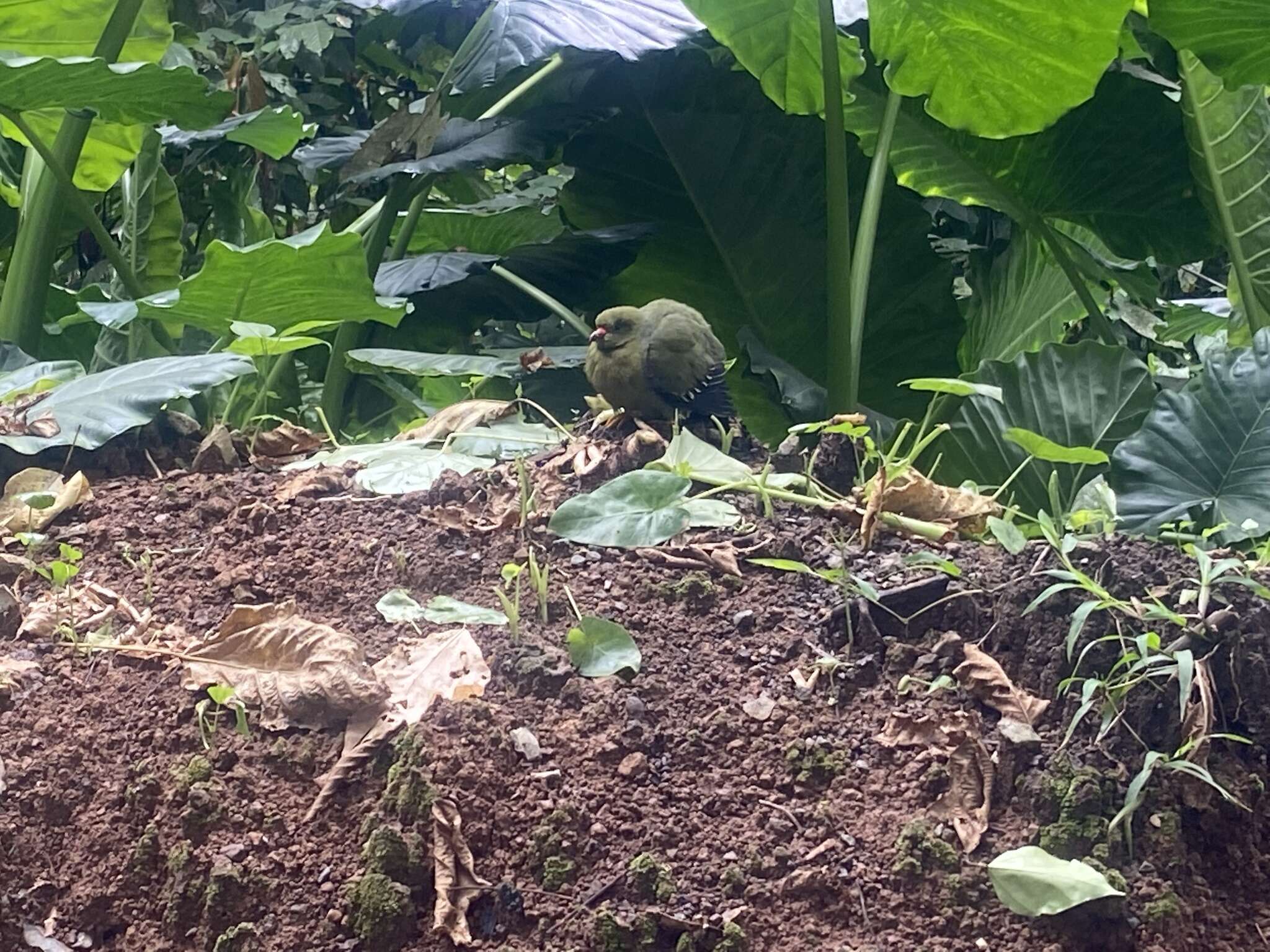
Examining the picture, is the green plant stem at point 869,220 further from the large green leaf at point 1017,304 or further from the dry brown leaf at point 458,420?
the dry brown leaf at point 458,420

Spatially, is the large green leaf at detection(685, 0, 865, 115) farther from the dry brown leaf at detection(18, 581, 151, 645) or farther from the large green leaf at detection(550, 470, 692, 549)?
the dry brown leaf at detection(18, 581, 151, 645)

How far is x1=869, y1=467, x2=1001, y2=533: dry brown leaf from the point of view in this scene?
1227 millimetres

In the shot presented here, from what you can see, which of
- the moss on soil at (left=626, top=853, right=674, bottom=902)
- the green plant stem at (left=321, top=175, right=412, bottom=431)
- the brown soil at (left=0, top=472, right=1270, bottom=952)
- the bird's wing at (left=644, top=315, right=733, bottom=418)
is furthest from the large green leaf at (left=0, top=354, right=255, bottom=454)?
the moss on soil at (left=626, top=853, right=674, bottom=902)

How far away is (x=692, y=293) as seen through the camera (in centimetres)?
246

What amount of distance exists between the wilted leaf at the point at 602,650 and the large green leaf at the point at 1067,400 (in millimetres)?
924

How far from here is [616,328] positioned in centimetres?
166

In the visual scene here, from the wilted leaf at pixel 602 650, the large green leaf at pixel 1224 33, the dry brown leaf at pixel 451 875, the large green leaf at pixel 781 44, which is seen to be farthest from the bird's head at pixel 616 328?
the large green leaf at pixel 1224 33

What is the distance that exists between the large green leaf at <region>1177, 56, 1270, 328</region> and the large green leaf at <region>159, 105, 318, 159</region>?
5.97ft

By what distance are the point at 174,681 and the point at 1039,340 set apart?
2072 mm

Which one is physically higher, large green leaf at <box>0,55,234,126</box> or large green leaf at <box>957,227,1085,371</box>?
large green leaf at <box>0,55,234,126</box>

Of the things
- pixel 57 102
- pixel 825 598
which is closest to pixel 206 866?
pixel 825 598

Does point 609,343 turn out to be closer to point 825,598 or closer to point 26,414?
point 825,598

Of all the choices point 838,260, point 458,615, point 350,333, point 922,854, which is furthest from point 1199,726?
point 350,333

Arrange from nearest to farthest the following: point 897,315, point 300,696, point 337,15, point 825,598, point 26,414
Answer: point 300,696 < point 825,598 < point 26,414 < point 897,315 < point 337,15
